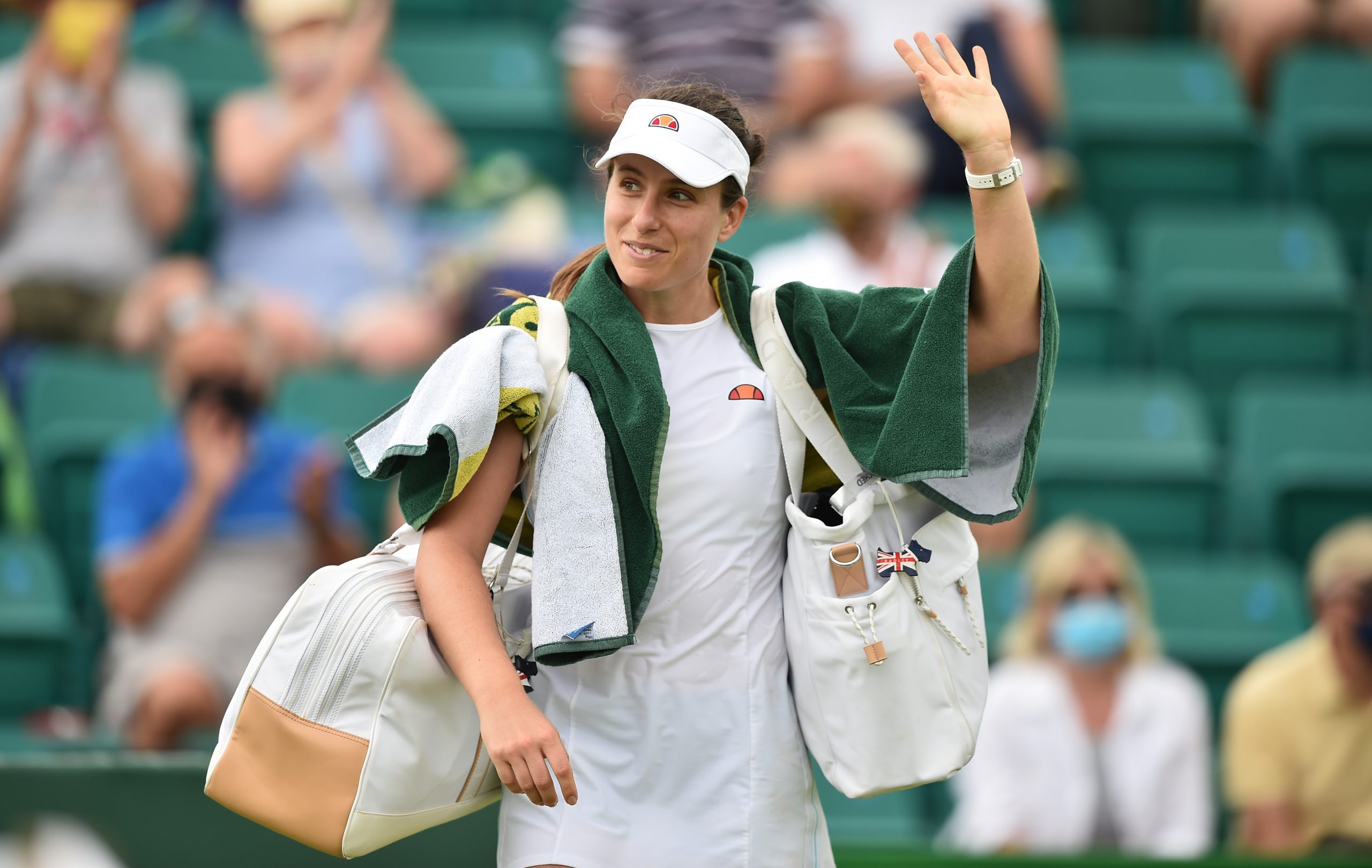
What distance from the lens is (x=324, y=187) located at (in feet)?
18.6

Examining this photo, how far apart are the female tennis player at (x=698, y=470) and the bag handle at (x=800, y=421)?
24 millimetres

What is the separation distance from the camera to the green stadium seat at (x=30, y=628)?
4508 millimetres

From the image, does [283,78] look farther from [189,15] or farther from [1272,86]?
[1272,86]

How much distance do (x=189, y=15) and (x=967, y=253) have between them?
513cm

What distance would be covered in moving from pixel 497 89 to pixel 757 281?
1.92 meters

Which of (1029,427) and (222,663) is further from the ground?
(1029,427)

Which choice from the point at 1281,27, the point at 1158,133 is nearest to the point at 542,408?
the point at 1158,133

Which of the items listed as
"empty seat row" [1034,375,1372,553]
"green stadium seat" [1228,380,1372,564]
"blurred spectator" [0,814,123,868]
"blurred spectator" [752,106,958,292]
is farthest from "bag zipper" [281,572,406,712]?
"green stadium seat" [1228,380,1372,564]

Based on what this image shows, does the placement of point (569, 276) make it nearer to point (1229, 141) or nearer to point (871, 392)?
point (871, 392)

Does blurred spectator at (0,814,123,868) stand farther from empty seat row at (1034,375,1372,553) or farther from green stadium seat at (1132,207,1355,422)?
green stadium seat at (1132,207,1355,422)

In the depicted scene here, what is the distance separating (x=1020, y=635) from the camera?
4.73m

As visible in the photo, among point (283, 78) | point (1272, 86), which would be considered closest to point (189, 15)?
point (283, 78)

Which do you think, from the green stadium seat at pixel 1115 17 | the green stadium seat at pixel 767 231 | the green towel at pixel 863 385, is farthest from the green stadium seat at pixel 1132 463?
the green towel at pixel 863 385

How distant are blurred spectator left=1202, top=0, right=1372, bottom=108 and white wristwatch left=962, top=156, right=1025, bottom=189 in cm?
544
